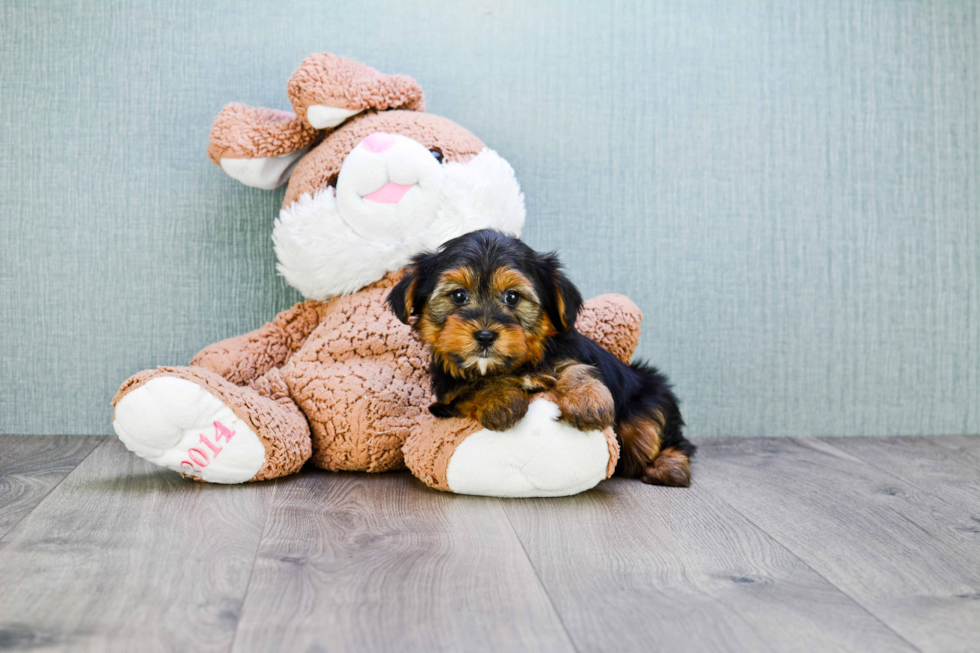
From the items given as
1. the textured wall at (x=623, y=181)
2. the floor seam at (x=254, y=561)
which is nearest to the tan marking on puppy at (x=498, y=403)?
the floor seam at (x=254, y=561)

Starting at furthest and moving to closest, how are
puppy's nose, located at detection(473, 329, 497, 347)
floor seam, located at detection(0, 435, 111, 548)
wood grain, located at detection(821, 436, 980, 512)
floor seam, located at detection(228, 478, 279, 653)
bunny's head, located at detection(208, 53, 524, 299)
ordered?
bunny's head, located at detection(208, 53, 524, 299)
wood grain, located at detection(821, 436, 980, 512)
puppy's nose, located at detection(473, 329, 497, 347)
floor seam, located at detection(0, 435, 111, 548)
floor seam, located at detection(228, 478, 279, 653)

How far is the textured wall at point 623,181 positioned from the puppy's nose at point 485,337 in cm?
111

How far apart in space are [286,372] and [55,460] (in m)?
0.76

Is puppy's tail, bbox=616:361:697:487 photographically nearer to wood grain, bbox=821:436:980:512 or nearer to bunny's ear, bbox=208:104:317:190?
wood grain, bbox=821:436:980:512

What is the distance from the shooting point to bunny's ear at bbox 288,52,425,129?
7.52ft

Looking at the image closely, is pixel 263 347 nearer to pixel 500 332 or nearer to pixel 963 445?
pixel 500 332

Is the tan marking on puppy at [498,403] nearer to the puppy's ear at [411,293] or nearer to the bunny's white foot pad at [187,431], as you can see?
the puppy's ear at [411,293]

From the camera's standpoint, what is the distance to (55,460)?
2299mm

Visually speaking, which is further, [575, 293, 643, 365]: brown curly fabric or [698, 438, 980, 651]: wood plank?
[575, 293, 643, 365]: brown curly fabric

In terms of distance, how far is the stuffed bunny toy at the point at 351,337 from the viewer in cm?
189

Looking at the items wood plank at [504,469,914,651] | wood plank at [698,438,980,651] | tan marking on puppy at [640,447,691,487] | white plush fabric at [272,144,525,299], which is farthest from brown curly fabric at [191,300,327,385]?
wood plank at [698,438,980,651]

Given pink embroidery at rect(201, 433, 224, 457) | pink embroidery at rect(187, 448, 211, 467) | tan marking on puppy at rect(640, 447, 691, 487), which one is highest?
pink embroidery at rect(201, 433, 224, 457)

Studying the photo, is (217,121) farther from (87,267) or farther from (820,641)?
(820,641)

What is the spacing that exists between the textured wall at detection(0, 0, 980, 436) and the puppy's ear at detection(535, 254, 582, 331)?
0.89 metres
